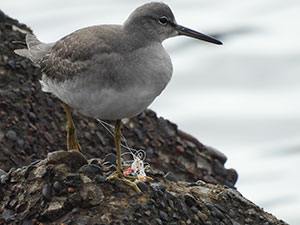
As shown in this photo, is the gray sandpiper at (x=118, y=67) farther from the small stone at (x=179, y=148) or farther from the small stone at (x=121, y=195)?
the small stone at (x=179, y=148)

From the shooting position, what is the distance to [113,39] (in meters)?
7.08

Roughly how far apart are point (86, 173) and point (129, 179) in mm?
431

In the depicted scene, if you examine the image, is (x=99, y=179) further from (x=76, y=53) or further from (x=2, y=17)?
(x=2, y=17)

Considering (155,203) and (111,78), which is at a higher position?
(111,78)

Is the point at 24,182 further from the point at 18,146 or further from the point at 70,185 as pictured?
the point at 18,146

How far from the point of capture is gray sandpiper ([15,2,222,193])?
6.77 m

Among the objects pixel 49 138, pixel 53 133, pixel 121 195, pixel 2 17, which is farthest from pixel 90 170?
pixel 2 17

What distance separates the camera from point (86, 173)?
6.94 m

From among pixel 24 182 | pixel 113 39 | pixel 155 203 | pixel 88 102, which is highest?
pixel 113 39

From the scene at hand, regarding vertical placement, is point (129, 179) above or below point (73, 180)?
above

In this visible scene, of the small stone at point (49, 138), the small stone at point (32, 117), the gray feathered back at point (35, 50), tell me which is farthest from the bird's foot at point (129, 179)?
the small stone at point (32, 117)

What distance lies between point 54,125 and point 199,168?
6.46 ft

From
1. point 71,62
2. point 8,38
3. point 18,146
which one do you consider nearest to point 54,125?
point 18,146

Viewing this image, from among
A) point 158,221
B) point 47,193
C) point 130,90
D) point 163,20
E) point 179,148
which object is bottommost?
point 47,193
